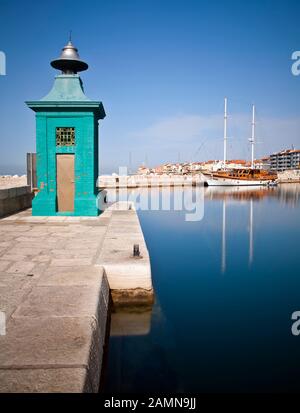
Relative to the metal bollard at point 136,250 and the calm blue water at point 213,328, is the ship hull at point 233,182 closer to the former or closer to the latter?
the calm blue water at point 213,328

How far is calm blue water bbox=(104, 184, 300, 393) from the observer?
425 centimetres

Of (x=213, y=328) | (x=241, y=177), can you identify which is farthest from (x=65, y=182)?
(x=241, y=177)

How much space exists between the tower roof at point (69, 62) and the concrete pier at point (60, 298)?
6827 millimetres

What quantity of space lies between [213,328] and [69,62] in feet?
35.0

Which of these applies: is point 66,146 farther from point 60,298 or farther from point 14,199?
point 60,298

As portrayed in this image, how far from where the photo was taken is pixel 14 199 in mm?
12680

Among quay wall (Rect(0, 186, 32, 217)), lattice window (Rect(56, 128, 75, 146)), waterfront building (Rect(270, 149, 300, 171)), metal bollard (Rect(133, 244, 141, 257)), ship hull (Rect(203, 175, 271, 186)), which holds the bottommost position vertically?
metal bollard (Rect(133, 244, 141, 257))

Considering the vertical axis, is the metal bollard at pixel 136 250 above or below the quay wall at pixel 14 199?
below

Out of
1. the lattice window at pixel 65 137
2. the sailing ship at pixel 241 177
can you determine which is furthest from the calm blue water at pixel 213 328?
the sailing ship at pixel 241 177

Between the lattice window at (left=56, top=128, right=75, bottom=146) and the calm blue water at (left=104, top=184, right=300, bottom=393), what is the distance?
5.31 metres

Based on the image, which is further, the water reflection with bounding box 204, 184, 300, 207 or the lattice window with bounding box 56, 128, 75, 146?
the water reflection with bounding box 204, 184, 300, 207

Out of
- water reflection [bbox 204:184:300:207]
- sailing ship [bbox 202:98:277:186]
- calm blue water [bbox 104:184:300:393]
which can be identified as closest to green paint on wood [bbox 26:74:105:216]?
calm blue water [bbox 104:184:300:393]

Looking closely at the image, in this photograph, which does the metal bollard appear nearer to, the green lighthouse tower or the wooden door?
the green lighthouse tower

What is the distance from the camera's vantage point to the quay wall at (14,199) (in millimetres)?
11469
